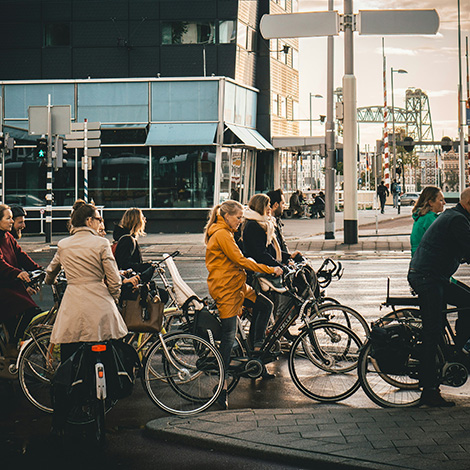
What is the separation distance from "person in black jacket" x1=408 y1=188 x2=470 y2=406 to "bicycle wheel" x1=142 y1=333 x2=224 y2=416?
1620mm

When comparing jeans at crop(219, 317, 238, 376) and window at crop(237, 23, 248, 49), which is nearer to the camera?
jeans at crop(219, 317, 238, 376)

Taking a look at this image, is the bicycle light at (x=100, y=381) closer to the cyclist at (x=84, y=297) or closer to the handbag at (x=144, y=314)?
the cyclist at (x=84, y=297)

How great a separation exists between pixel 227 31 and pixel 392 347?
28.9 m

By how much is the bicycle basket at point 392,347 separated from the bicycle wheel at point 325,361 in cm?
33

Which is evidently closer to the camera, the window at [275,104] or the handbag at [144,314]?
the handbag at [144,314]

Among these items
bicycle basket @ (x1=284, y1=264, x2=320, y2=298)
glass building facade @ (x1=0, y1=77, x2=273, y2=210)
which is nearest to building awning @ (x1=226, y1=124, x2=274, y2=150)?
glass building facade @ (x1=0, y1=77, x2=273, y2=210)

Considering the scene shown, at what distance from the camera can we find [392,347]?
6633 mm

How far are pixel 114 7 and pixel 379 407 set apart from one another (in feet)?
97.6

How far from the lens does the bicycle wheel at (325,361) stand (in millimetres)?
6941

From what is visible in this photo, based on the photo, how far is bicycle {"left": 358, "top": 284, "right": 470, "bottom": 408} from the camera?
260 inches

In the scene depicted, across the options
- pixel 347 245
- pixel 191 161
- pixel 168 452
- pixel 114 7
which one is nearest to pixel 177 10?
pixel 114 7

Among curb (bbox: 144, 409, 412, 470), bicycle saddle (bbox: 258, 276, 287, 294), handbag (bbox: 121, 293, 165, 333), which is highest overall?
bicycle saddle (bbox: 258, 276, 287, 294)

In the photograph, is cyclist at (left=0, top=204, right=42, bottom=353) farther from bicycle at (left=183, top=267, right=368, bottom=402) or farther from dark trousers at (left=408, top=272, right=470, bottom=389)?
dark trousers at (left=408, top=272, right=470, bottom=389)

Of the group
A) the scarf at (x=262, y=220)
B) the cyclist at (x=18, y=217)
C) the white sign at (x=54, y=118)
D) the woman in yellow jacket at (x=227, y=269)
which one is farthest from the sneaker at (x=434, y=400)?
the white sign at (x=54, y=118)
